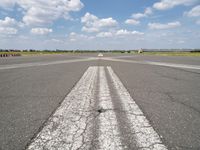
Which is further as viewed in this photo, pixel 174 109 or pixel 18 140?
pixel 174 109

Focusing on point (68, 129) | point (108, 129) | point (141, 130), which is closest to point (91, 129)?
point (108, 129)

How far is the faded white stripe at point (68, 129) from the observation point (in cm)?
237

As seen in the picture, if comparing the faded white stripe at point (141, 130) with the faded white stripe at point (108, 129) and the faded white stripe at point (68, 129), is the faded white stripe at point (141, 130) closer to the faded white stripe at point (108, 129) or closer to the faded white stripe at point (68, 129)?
the faded white stripe at point (108, 129)

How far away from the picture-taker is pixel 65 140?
250 centimetres

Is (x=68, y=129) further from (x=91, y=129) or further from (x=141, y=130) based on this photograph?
(x=141, y=130)

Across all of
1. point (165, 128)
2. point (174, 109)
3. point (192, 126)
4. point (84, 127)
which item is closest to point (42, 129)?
point (84, 127)

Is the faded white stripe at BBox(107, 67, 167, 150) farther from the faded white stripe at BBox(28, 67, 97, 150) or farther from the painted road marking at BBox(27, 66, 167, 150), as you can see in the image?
the faded white stripe at BBox(28, 67, 97, 150)

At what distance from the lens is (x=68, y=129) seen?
285cm

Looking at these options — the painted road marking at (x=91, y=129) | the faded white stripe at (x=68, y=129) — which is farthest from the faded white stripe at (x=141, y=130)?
the faded white stripe at (x=68, y=129)

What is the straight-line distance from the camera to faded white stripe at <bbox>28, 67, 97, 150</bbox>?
7.79 feet

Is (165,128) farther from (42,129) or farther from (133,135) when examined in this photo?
(42,129)

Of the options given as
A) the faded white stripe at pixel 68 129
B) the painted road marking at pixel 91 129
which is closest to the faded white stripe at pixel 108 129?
the painted road marking at pixel 91 129

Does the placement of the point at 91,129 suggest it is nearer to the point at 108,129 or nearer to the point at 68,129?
the point at 108,129

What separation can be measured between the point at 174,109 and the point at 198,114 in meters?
0.51
